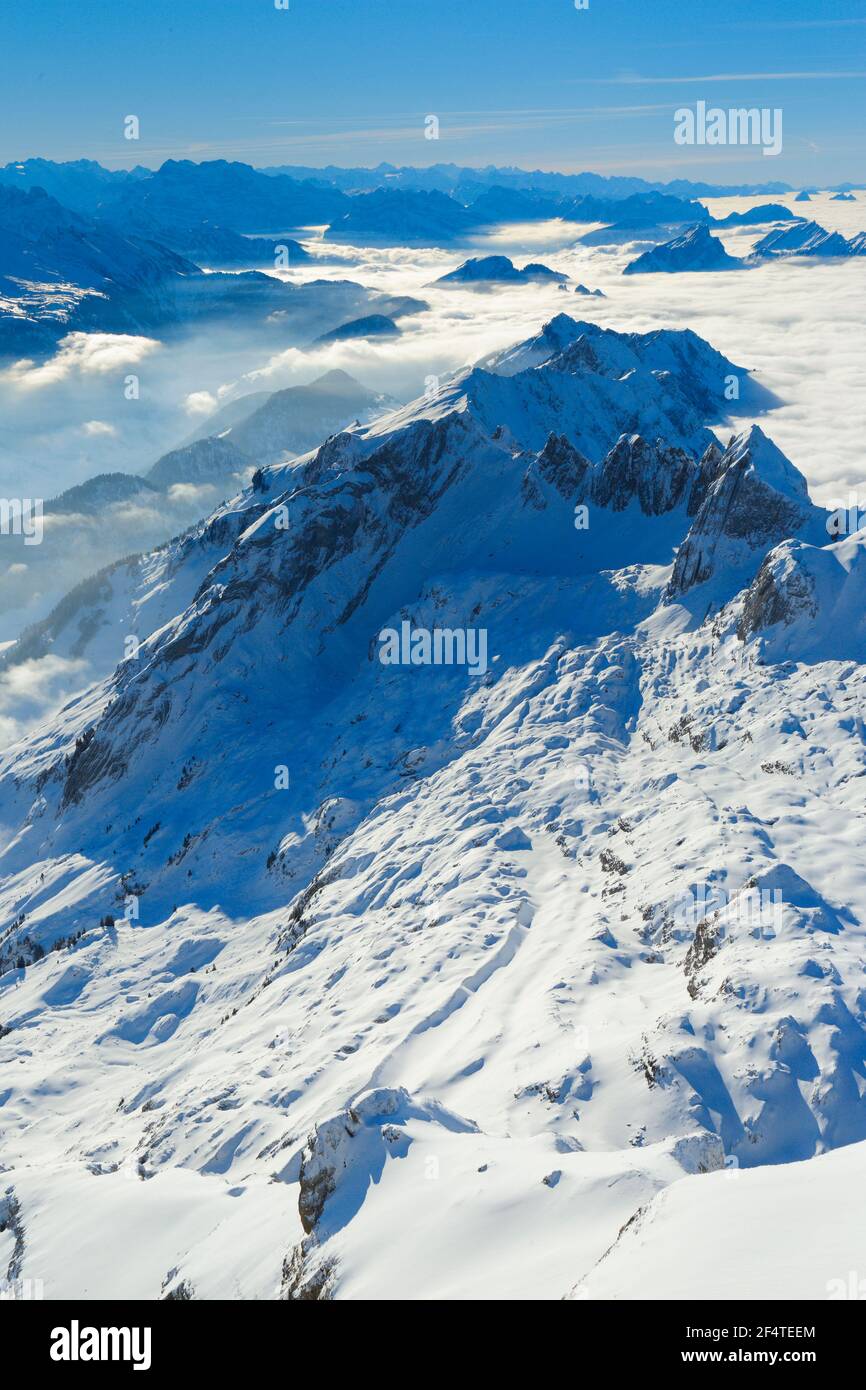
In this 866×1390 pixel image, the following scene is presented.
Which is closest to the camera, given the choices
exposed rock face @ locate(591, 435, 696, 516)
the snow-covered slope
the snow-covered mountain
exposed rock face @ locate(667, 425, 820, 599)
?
the snow-covered slope

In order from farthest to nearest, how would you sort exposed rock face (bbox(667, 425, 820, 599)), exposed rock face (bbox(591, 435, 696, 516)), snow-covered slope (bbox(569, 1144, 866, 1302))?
exposed rock face (bbox(591, 435, 696, 516)) → exposed rock face (bbox(667, 425, 820, 599)) → snow-covered slope (bbox(569, 1144, 866, 1302))

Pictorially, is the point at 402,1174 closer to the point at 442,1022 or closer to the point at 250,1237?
the point at 250,1237

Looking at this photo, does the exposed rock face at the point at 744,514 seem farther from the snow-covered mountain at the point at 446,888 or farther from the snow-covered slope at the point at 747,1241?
the snow-covered slope at the point at 747,1241

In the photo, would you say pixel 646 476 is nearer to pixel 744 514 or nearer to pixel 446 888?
pixel 744 514

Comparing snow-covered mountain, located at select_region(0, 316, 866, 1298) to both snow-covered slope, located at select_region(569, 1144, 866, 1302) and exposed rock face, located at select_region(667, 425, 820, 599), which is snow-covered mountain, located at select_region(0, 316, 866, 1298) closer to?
exposed rock face, located at select_region(667, 425, 820, 599)

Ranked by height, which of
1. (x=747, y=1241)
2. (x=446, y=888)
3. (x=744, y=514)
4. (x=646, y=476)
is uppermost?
(x=646, y=476)

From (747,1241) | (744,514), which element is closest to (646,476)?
(744,514)

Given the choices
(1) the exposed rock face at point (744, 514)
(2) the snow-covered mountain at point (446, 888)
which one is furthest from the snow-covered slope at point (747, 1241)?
(1) the exposed rock face at point (744, 514)

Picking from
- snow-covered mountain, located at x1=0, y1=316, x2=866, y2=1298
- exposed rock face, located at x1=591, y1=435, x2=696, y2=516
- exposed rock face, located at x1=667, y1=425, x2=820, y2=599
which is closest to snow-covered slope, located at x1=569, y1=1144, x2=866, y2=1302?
snow-covered mountain, located at x1=0, y1=316, x2=866, y2=1298
